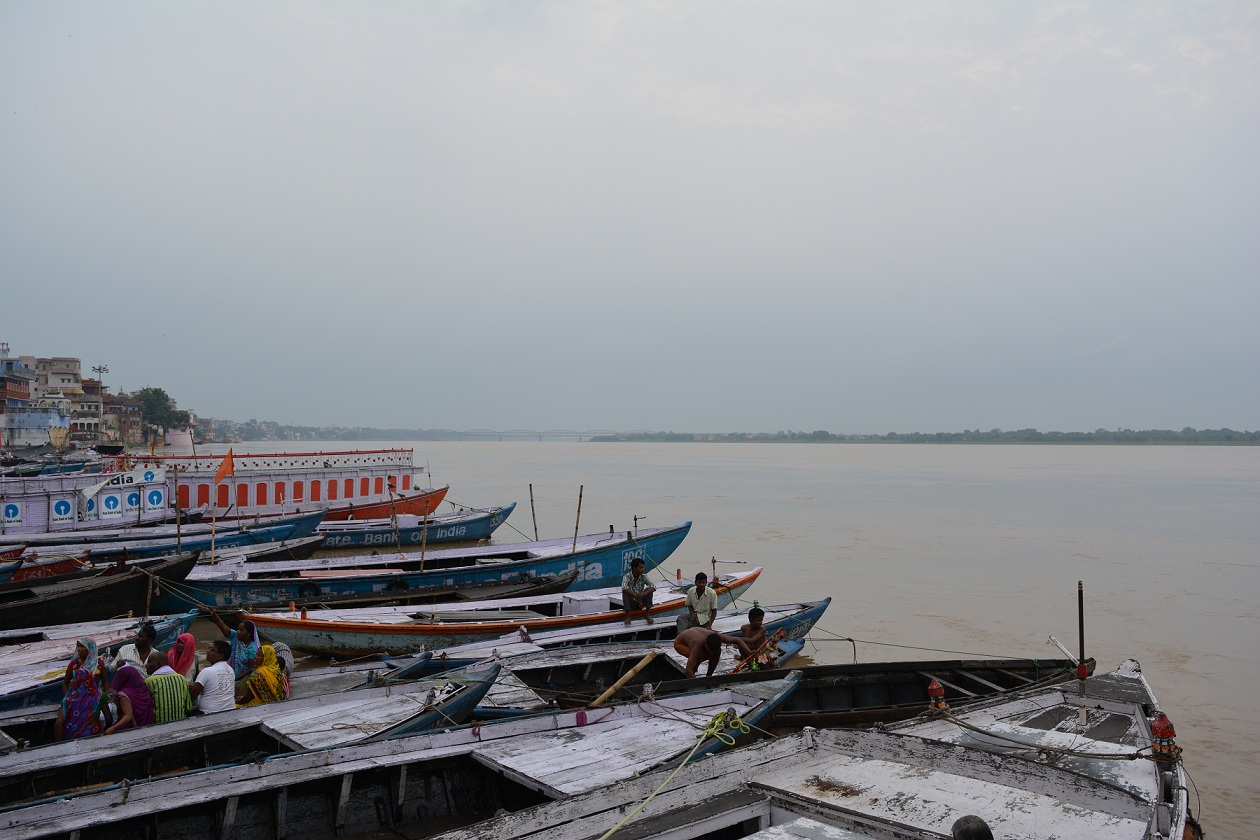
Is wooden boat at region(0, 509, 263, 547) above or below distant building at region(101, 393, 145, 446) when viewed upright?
below

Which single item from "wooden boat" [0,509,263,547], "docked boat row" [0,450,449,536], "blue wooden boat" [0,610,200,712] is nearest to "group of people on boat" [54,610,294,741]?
"blue wooden boat" [0,610,200,712]

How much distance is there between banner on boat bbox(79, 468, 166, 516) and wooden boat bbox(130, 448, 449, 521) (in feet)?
2.86

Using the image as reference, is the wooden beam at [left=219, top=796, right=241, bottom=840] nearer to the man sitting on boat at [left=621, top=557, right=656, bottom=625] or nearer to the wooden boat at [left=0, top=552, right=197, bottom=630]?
the man sitting on boat at [left=621, top=557, right=656, bottom=625]

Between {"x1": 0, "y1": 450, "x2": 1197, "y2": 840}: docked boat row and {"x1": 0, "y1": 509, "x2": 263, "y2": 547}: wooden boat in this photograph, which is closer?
{"x1": 0, "y1": 450, "x2": 1197, "y2": 840}: docked boat row

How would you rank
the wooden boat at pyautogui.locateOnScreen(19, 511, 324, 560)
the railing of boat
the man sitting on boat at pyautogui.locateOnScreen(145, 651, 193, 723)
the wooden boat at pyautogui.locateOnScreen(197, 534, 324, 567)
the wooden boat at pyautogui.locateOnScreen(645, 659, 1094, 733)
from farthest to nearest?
1. the railing of boat
2. the wooden boat at pyautogui.locateOnScreen(197, 534, 324, 567)
3. the wooden boat at pyautogui.locateOnScreen(19, 511, 324, 560)
4. the wooden boat at pyautogui.locateOnScreen(645, 659, 1094, 733)
5. the man sitting on boat at pyautogui.locateOnScreen(145, 651, 193, 723)

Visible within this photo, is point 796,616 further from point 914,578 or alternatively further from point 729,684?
point 914,578

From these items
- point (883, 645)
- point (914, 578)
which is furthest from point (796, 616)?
point (914, 578)

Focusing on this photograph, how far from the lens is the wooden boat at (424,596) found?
56.8 ft

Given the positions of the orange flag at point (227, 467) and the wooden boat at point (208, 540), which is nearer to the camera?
the wooden boat at point (208, 540)

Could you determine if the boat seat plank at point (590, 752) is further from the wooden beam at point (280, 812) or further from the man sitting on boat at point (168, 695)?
the man sitting on boat at point (168, 695)

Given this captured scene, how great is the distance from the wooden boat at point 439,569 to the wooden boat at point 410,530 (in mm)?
5587

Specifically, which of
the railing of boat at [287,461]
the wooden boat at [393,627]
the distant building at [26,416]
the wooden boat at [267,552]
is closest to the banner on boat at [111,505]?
the railing of boat at [287,461]

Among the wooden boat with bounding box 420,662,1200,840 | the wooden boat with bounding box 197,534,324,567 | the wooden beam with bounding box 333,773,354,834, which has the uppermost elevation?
the wooden boat with bounding box 420,662,1200,840

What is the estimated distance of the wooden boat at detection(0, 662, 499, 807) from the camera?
749 cm
